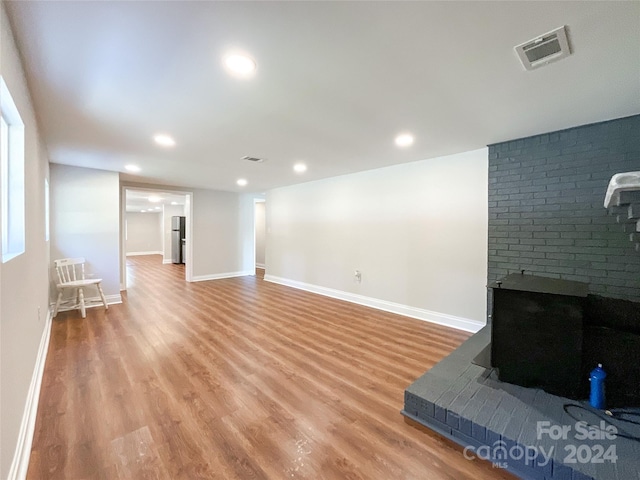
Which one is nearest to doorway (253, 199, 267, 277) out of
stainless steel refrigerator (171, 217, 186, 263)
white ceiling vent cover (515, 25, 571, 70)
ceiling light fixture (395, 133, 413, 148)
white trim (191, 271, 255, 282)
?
white trim (191, 271, 255, 282)

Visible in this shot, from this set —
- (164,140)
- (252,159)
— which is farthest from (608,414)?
(164,140)

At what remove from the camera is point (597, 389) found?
172 centimetres

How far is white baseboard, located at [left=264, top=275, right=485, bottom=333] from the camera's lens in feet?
11.3

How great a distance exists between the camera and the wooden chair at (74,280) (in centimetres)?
392

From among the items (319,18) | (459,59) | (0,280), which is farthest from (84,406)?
(459,59)

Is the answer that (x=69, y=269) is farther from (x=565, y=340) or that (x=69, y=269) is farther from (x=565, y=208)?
(x=565, y=208)

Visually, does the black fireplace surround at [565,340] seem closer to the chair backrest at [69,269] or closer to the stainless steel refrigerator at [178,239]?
the chair backrest at [69,269]

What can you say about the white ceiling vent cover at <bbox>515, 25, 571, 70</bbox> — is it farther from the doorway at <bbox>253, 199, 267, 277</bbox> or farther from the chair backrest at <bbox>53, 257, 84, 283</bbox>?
the doorway at <bbox>253, 199, 267, 277</bbox>

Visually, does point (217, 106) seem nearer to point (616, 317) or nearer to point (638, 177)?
point (638, 177)

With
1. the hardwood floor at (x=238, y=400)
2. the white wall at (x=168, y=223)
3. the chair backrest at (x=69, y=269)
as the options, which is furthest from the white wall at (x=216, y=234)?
the white wall at (x=168, y=223)

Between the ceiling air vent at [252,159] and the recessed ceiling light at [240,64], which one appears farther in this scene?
the ceiling air vent at [252,159]

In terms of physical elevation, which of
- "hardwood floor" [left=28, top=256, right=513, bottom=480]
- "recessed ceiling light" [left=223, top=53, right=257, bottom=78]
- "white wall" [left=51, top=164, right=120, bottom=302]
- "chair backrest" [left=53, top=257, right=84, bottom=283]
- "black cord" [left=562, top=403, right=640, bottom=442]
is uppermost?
"recessed ceiling light" [left=223, top=53, right=257, bottom=78]

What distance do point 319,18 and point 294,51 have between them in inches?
11.0

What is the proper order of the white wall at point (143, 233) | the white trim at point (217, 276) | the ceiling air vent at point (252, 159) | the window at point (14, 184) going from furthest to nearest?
the white wall at point (143, 233) < the white trim at point (217, 276) < the ceiling air vent at point (252, 159) < the window at point (14, 184)
